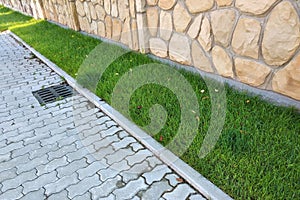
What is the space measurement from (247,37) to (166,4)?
1423 millimetres

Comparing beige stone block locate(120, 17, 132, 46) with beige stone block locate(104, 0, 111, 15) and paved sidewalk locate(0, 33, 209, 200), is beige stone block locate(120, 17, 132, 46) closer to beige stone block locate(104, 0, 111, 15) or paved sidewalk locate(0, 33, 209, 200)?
A: beige stone block locate(104, 0, 111, 15)

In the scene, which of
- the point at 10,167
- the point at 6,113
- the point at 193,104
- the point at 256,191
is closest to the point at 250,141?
the point at 256,191

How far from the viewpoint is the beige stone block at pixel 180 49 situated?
3.56 m

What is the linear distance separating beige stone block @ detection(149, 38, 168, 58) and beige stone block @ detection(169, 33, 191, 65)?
0.50ft

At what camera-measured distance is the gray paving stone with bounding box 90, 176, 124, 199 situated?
6.46 feet

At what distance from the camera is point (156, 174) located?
211 centimetres

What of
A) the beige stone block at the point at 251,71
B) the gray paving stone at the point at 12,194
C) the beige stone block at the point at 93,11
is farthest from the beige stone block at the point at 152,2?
the gray paving stone at the point at 12,194

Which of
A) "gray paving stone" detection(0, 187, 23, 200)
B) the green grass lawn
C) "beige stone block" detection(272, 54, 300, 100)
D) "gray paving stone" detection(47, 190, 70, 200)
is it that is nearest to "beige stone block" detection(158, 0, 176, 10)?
the green grass lawn

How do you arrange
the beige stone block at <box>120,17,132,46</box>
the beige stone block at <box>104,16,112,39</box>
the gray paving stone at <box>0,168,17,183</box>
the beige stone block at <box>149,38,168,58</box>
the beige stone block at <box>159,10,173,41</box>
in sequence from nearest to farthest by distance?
the gray paving stone at <box>0,168,17,183</box> → the beige stone block at <box>159,10,173,41</box> → the beige stone block at <box>149,38,168,58</box> → the beige stone block at <box>120,17,132,46</box> → the beige stone block at <box>104,16,112,39</box>

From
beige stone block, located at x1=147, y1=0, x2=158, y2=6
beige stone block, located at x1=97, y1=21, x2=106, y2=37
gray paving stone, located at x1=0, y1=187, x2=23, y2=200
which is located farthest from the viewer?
beige stone block, located at x1=97, y1=21, x2=106, y2=37

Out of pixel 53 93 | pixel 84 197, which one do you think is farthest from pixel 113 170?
pixel 53 93

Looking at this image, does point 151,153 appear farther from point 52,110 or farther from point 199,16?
point 199,16

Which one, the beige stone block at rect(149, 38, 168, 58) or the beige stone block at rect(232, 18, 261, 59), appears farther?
the beige stone block at rect(149, 38, 168, 58)

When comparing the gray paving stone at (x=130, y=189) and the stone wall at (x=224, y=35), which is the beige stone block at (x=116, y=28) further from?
the gray paving stone at (x=130, y=189)
